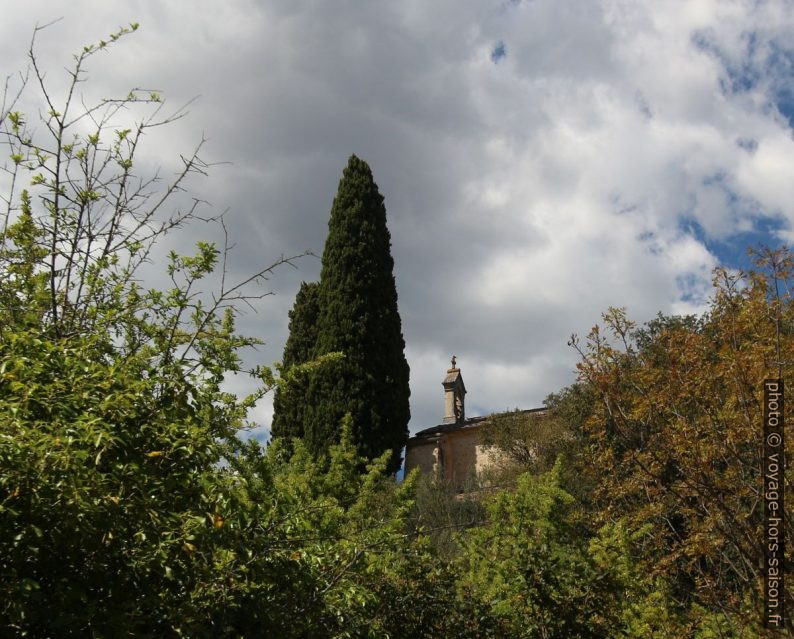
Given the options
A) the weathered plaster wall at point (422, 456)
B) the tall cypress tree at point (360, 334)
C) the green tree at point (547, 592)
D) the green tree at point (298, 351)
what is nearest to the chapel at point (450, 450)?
the weathered plaster wall at point (422, 456)

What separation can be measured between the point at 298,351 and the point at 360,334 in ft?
10.3

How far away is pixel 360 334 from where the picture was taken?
80.9 feet

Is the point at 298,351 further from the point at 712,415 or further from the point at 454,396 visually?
the point at 712,415

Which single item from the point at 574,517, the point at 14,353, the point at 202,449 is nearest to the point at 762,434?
the point at 574,517

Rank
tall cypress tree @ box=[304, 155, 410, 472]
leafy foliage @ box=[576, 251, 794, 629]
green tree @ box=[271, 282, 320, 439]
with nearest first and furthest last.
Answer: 1. leafy foliage @ box=[576, 251, 794, 629]
2. tall cypress tree @ box=[304, 155, 410, 472]
3. green tree @ box=[271, 282, 320, 439]

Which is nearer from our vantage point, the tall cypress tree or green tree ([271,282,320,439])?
the tall cypress tree

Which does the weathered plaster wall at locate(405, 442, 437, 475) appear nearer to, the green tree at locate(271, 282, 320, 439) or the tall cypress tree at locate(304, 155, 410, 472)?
the tall cypress tree at locate(304, 155, 410, 472)

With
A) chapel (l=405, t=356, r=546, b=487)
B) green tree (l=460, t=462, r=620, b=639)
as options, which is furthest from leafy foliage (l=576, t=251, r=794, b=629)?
chapel (l=405, t=356, r=546, b=487)

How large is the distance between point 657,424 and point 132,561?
4661mm

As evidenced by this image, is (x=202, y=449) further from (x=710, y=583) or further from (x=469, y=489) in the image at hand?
(x=469, y=489)

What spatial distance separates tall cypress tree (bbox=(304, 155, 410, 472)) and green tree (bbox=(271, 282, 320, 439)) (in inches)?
23.1

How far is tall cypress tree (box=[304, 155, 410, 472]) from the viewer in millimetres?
24078

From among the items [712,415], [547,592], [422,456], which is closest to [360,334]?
[422,456]

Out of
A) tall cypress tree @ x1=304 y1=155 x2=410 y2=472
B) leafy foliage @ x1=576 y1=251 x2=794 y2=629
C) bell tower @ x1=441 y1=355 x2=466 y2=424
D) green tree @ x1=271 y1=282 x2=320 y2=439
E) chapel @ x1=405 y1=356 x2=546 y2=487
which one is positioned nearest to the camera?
leafy foliage @ x1=576 y1=251 x2=794 y2=629
